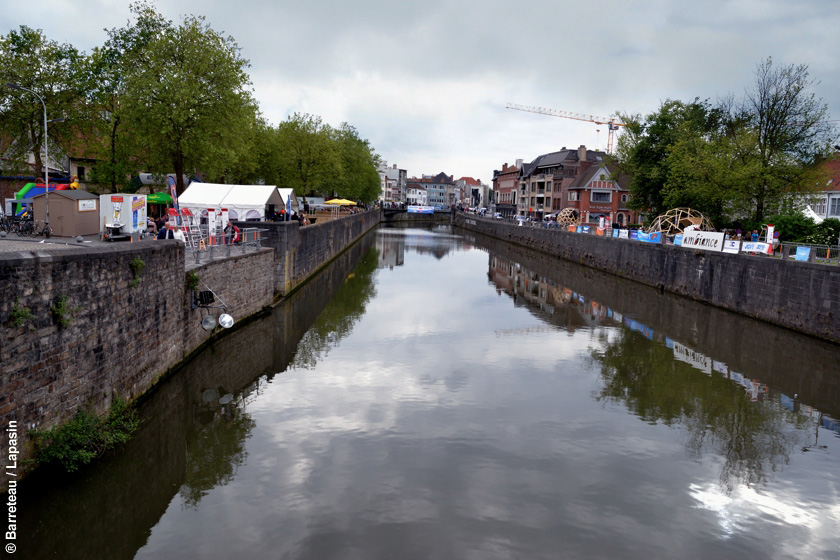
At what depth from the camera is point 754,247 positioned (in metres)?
27.7

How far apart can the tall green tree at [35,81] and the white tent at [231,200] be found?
1077 cm

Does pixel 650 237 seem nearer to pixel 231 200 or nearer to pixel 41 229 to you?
pixel 231 200

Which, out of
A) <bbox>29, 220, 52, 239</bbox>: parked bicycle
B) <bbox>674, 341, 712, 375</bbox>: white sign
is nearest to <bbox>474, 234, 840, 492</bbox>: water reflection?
<bbox>674, 341, 712, 375</bbox>: white sign

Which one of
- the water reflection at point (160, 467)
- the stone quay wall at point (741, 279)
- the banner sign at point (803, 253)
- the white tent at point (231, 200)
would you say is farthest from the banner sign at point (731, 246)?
the white tent at point (231, 200)

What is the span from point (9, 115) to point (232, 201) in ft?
49.4

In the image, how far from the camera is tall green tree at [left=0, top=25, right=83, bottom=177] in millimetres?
34219

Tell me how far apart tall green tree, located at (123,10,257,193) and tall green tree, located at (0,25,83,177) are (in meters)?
4.33

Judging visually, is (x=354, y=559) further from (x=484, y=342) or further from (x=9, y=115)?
(x=9, y=115)

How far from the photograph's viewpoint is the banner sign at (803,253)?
76.9ft

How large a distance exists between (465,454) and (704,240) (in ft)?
81.3

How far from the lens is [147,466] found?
10.9 m

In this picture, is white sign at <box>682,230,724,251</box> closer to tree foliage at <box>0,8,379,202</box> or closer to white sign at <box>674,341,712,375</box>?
white sign at <box>674,341,712,375</box>

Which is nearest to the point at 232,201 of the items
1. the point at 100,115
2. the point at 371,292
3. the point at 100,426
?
the point at 371,292

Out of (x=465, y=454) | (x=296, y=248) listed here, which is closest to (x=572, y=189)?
(x=296, y=248)
